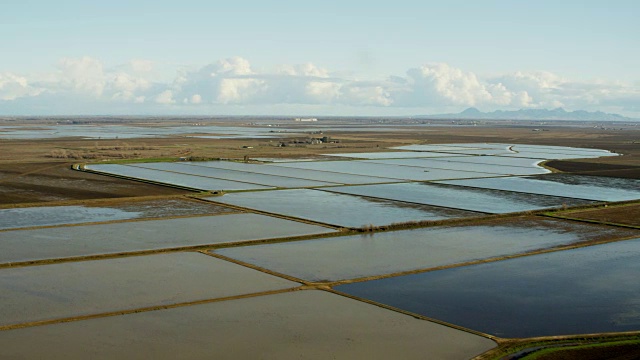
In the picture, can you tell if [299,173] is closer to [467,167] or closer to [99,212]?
[467,167]

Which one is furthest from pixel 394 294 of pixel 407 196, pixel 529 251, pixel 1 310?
pixel 407 196

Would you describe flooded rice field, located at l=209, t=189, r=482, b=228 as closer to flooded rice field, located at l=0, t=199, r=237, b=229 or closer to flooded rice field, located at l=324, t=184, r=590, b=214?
flooded rice field, located at l=324, t=184, r=590, b=214

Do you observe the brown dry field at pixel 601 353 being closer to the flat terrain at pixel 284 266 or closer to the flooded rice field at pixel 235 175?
the flat terrain at pixel 284 266

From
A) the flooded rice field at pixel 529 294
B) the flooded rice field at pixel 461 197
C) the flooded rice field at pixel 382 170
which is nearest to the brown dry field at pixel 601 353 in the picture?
the flooded rice field at pixel 529 294

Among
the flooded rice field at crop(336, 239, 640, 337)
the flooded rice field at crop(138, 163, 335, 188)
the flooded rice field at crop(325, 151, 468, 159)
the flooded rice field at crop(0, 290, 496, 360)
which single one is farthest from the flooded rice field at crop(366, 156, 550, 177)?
the flooded rice field at crop(0, 290, 496, 360)

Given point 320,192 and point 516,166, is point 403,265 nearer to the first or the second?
point 320,192
